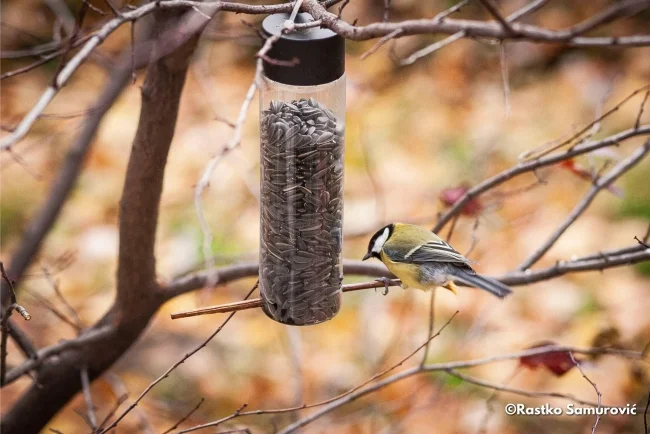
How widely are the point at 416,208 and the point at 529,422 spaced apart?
6.24 feet

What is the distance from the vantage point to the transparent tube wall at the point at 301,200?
2.34 metres

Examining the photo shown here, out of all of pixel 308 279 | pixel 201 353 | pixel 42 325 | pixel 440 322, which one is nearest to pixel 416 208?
pixel 440 322

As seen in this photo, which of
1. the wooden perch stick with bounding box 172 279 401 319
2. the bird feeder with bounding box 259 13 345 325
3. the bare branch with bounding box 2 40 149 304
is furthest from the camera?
the bare branch with bounding box 2 40 149 304

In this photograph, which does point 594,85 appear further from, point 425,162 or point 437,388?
point 437,388

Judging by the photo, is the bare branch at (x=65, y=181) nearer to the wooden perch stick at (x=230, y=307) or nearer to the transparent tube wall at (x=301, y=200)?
the transparent tube wall at (x=301, y=200)

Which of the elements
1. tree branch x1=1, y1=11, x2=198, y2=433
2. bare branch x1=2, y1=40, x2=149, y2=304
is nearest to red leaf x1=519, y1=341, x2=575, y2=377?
tree branch x1=1, y1=11, x2=198, y2=433

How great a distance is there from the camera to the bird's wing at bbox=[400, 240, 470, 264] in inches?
112

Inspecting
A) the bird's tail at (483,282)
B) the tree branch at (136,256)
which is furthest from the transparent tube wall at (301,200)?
the bird's tail at (483,282)

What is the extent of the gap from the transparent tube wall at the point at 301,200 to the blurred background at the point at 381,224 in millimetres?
772

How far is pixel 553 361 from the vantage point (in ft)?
9.44

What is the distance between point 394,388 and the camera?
4.59 metres

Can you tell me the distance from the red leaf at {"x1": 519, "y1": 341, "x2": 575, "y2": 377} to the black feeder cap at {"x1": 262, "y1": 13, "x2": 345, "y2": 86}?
1.43 m

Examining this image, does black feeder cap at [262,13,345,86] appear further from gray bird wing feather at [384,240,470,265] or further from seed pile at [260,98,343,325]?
gray bird wing feather at [384,240,470,265]

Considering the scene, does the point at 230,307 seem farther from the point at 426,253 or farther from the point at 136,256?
the point at 426,253
